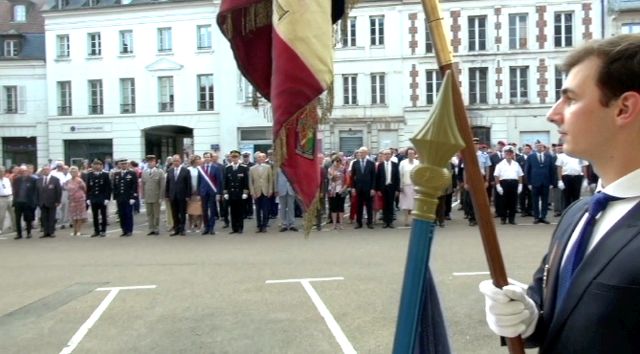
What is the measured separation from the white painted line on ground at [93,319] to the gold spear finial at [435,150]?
16.1 feet

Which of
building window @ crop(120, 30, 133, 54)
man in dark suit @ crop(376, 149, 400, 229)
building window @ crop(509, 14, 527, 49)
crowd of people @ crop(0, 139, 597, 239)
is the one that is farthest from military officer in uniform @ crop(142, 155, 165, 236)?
building window @ crop(120, 30, 133, 54)

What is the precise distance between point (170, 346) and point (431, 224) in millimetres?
4521

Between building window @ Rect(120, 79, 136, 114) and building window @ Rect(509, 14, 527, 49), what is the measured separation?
25.1 meters

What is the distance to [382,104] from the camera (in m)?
40.9

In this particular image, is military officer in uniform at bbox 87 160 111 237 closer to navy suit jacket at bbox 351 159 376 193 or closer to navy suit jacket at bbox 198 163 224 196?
navy suit jacket at bbox 198 163 224 196

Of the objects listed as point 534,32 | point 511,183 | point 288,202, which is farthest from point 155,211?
point 534,32

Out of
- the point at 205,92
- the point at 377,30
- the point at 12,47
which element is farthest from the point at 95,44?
the point at 377,30

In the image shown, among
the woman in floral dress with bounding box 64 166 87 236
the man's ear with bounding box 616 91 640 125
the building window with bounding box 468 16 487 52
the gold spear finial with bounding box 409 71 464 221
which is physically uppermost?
the building window with bounding box 468 16 487 52

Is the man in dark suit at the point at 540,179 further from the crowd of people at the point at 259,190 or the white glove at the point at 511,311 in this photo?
the white glove at the point at 511,311

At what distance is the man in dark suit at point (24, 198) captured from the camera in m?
16.7

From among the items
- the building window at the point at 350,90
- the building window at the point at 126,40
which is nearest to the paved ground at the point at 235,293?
the building window at the point at 350,90

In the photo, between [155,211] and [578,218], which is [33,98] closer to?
[155,211]

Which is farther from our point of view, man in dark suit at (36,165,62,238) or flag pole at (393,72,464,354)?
man in dark suit at (36,165,62,238)

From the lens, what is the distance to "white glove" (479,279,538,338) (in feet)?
6.09
